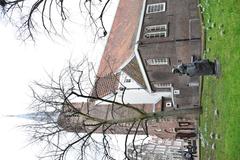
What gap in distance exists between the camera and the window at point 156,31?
31844 millimetres

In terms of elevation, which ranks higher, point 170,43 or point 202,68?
point 170,43

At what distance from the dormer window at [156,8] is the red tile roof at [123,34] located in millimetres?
1427

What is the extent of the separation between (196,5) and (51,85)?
48.1 feet

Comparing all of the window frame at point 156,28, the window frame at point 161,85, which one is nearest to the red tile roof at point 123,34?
the window frame at point 156,28

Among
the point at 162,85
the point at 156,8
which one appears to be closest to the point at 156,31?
the point at 156,8

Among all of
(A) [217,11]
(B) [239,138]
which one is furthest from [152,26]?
(B) [239,138]

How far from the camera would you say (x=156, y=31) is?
3206 cm

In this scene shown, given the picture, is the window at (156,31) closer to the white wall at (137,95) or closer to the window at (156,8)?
the window at (156,8)

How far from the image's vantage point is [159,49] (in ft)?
105

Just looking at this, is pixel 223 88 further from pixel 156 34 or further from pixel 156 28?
pixel 156 28

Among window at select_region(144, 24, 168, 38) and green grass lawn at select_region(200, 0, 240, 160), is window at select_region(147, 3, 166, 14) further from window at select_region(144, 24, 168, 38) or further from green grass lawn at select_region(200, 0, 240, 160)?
green grass lawn at select_region(200, 0, 240, 160)

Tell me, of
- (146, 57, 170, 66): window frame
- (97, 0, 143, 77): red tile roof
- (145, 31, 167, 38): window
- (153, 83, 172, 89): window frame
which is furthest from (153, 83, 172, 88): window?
(145, 31, 167, 38): window

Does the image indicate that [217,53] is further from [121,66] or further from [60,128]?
[121,66]

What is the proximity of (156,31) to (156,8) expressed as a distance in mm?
1910
